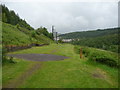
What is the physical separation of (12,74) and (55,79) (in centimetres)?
239

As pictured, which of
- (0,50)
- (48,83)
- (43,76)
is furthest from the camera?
(0,50)

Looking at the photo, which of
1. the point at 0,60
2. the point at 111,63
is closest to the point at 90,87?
the point at 111,63

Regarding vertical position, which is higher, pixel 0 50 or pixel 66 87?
pixel 0 50

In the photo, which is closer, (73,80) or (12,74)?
(73,80)

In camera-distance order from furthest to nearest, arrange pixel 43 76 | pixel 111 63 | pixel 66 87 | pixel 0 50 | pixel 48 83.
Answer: pixel 111 63
pixel 0 50
pixel 43 76
pixel 48 83
pixel 66 87

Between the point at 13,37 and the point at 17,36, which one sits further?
the point at 17,36

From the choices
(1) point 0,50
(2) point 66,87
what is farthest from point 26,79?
(1) point 0,50

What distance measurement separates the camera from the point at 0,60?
7.62 m

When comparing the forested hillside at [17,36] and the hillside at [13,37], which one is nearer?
the forested hillside at [17,36]

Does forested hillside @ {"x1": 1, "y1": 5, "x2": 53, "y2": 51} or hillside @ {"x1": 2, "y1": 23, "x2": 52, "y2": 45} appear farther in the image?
hillside @ {"x1": 2, "y1": 23, "x2": 52, "y2": 45}

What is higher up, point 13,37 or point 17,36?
point 17,36

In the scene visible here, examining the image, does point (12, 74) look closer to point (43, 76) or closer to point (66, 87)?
point (43, 76)

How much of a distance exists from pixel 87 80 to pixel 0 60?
5608 mm

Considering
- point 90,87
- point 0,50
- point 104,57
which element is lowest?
point 90,87
